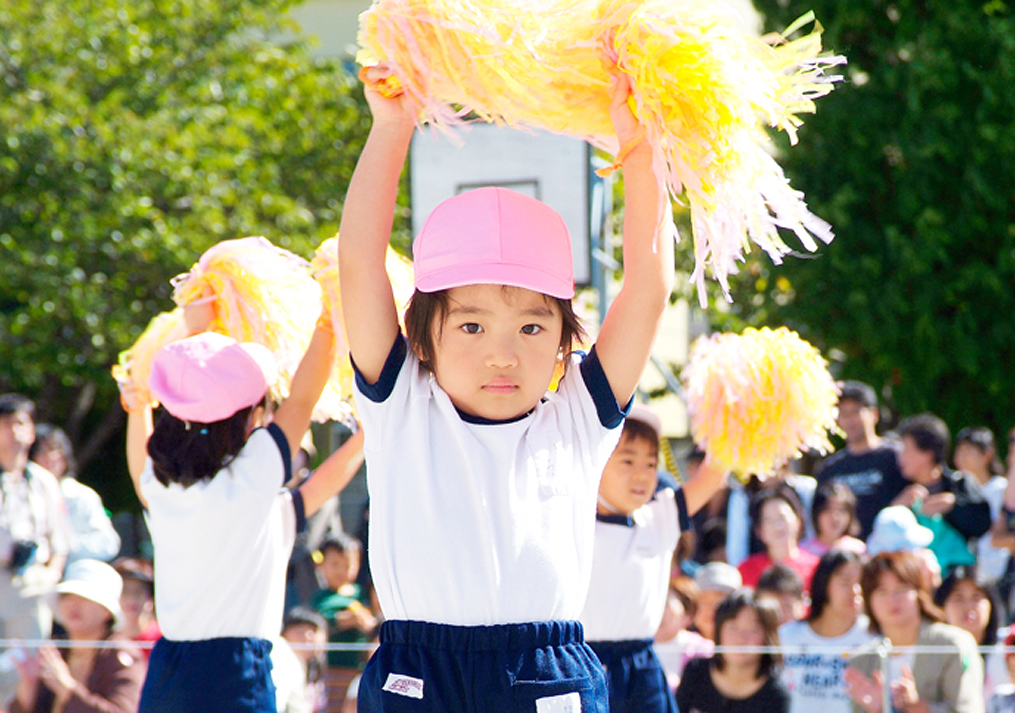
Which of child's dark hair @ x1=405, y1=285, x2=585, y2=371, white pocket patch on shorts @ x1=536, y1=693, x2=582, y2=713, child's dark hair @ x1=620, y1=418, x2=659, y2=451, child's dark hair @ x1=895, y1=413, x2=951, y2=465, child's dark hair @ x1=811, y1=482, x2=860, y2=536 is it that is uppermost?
child's dark hair @ x1=895, y1=413, x2=951, y2=465

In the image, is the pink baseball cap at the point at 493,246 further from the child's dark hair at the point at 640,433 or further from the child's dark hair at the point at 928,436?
the child's dark hair at the point at 928,436

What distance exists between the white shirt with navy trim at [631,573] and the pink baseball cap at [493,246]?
1468mm

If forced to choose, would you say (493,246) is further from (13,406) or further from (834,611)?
(13,406)

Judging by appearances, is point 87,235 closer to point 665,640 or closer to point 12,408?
point 12,408

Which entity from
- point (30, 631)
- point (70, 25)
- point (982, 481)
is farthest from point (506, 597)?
point (70, 25)

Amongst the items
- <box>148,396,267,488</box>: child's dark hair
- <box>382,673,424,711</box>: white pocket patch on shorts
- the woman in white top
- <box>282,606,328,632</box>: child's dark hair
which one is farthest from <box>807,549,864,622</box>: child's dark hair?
<box>382,673,424,711</box>: white pocket patch on shorts

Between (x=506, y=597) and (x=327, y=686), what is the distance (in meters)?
2.51

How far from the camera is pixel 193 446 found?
107 inches

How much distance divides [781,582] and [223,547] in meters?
2.73

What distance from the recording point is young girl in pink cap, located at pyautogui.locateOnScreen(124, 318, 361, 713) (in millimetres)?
2660

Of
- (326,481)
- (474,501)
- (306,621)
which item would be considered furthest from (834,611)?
(474,501)

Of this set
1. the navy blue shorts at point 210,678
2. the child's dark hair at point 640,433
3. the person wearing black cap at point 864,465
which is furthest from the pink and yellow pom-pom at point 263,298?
the person wearing black cap at point 864,465

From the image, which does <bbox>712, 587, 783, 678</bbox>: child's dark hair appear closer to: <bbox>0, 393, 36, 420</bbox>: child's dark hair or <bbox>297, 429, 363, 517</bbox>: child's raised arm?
<bbox>297, 429, 363, 517</bbox>: child's raised arm

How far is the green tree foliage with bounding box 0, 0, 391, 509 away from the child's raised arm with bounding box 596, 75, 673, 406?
28.7ft
